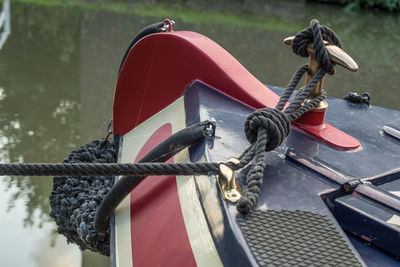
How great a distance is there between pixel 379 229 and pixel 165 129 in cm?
64

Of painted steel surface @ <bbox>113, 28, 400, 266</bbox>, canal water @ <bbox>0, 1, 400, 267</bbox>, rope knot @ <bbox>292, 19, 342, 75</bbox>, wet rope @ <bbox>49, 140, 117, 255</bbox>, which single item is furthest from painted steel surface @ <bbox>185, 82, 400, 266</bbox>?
canal water @ <bbox>0, 1, 400, 267</bbox>

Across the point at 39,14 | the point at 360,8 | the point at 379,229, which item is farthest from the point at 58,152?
the point at 360,8

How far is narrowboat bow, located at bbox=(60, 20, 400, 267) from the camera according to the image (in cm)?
79

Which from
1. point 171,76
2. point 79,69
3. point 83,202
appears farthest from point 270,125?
point 79,69

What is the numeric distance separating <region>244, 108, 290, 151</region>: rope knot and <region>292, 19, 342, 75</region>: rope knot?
0.61ft

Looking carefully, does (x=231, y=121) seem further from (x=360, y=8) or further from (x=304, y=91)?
(x=360, y=8)

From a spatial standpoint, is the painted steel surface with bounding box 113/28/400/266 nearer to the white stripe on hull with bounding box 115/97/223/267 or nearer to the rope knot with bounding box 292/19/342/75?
the white stripe on hull with bounding box 115/97/223/267

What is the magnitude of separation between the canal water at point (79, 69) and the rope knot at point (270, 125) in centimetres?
108

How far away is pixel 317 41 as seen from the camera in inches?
41.0

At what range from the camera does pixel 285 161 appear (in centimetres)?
99

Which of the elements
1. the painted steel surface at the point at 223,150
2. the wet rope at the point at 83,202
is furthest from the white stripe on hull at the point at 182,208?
the wet rope at the point at 83,202

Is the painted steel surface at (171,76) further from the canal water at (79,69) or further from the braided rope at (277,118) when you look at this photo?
the canal water at (79,69)

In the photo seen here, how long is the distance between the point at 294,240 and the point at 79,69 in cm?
298

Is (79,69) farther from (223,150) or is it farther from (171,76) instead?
(223,150)
